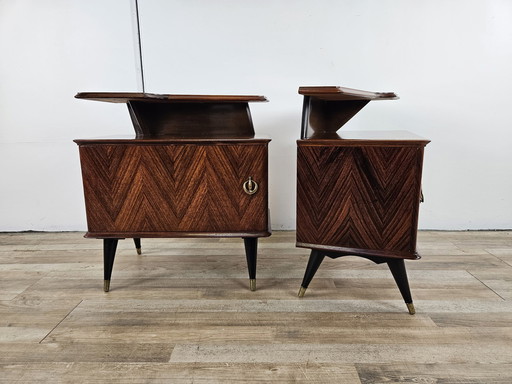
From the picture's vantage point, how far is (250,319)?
133cm

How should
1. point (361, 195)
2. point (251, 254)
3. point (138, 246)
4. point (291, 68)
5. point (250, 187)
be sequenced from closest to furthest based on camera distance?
point (361, 195)
point (250, 187)
point (251, 254)
point (138, 246)
point (291, 68)

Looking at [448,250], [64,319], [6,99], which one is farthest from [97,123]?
[448,250]

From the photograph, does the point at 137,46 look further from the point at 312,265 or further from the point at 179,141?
the point at 312,265

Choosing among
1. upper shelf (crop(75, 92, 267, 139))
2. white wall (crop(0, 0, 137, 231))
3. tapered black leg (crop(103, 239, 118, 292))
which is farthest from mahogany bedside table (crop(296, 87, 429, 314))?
white wall (crop(0, 0, 137, 231))

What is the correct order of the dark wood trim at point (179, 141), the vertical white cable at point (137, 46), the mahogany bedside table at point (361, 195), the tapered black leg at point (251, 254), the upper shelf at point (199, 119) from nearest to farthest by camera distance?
1. the mahogany bedside table at point (361, 195)
2. the dark wood trim at point (179, 141)
3. the tapered black leg at point (251, 254)
4. the upper shelf at point (199, 119)
5. the vertical white cable at point (137, 46)

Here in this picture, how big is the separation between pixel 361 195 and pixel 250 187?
0.42 meters

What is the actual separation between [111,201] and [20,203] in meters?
1.31

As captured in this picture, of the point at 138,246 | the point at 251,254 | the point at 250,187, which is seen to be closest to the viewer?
the point at 250,187

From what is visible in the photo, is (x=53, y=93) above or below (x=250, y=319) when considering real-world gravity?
Result: above

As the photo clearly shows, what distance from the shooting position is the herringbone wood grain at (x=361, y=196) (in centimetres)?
123

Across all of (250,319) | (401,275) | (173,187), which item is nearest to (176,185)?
(173,187)

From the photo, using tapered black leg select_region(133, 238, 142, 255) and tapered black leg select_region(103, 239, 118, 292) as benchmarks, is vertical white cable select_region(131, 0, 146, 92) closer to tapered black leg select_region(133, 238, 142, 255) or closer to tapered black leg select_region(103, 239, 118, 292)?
tapered black leg select_region(133, 238, 142, 255)

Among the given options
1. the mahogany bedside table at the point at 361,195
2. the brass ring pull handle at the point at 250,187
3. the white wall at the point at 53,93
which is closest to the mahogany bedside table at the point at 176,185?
the brass ring pull handle at the point at 250,187

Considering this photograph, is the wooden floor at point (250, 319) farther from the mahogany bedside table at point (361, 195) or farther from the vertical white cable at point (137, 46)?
the vertical white cable at point (137, 46)
